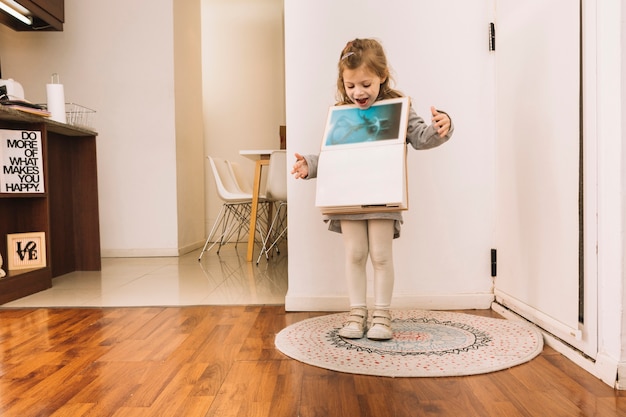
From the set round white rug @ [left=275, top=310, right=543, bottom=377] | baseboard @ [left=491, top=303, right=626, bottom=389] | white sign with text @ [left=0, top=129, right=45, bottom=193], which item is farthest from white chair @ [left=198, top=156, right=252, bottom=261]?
baseboard @ [left=491, top=303, right=626, bottom=389]

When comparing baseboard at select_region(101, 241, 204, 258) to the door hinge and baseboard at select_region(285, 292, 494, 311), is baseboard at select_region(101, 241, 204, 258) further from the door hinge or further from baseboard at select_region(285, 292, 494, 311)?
the door hinge

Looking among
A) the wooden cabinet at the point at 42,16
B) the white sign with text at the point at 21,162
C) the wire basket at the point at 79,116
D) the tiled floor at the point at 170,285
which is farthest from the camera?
the wire basket at the point at 79,116

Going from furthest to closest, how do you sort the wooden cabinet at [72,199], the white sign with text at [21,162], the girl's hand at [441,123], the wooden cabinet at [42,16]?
the wooden cabinet at [42,16] → the wooden cabinet at [72,199] → the white sign with text at [21,162] → the girl's hand at [441,123]

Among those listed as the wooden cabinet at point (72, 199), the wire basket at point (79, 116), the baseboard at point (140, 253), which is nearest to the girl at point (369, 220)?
the wooden cabinet at point (72, 199)

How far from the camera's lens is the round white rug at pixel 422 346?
1319 mm

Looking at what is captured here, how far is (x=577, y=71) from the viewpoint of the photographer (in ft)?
4.43

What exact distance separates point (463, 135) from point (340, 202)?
0.71 meters

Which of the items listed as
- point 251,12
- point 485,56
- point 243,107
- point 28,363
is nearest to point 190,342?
point 28,363

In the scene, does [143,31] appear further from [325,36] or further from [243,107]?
[325,36]

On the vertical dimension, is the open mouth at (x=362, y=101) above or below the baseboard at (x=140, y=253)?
above

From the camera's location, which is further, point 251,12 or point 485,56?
point 251,12

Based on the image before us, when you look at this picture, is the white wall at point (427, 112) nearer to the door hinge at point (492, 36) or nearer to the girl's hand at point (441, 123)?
the door hinge at point (492, 36)

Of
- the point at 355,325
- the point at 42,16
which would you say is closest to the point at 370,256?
the point at 355,325

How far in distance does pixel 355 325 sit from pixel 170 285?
4.66 feet
